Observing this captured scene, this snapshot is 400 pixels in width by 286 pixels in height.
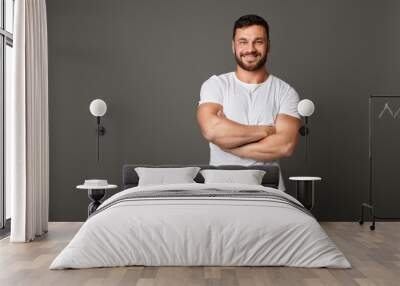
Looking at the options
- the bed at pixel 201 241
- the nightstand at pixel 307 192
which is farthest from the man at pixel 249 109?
the bed at pixel 201 241

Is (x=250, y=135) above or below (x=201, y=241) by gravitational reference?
above

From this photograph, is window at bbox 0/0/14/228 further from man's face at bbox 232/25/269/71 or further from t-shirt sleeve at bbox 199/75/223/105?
man's face at bbox 232/25/269/71

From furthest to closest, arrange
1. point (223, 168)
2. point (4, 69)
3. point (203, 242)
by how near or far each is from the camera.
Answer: point (223, 168)
point (4, 69)
point (203, 242)

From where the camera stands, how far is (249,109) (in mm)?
7617

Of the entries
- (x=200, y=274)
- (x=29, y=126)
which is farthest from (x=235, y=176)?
(x=200, y=274)

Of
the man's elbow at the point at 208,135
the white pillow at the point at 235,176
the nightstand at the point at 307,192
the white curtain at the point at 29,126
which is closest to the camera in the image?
the white curtain at the point at 29,126

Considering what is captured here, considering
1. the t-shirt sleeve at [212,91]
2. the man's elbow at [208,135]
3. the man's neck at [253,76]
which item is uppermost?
the man's neck at [253,76]

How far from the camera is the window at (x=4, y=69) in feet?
23.3

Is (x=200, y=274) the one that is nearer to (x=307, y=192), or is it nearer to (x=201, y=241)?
(x=201, y=241)

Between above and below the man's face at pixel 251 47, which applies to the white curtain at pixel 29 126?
below

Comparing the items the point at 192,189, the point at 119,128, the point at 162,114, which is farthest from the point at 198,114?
the point at 192,189

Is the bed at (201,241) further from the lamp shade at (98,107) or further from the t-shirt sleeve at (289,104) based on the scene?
the t-shirt sleeve at (289,104)

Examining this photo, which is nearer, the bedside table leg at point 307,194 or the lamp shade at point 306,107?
the bedside table leg at point 307,194

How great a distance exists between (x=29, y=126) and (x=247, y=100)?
9.06ft
